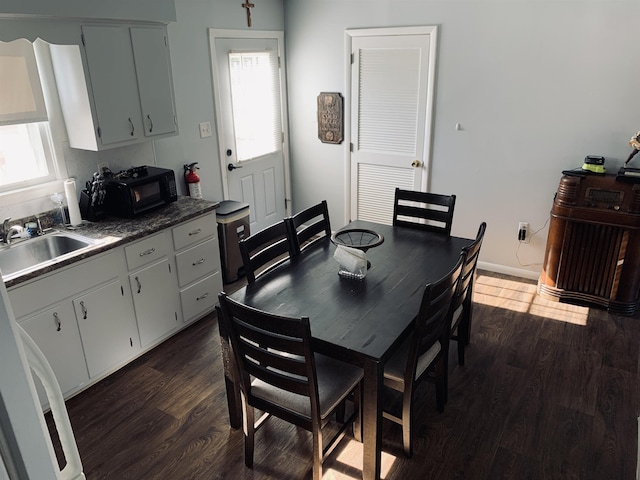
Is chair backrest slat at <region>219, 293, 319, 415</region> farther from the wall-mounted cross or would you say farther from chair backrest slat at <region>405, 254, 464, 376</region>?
the wall-mounted cross

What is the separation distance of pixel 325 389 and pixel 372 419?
0.80 ft

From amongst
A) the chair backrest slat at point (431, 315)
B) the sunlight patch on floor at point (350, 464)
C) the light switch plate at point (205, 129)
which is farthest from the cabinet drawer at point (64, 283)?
the chair backrest slat at point (431, 315)

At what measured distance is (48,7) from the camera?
254 centimetres

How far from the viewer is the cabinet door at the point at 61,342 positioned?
261cm

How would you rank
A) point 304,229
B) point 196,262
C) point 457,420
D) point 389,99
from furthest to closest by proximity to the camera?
point 389,99 → point 196,262 → point 304,229 → point 457,420

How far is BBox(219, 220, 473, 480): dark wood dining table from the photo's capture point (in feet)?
6.82

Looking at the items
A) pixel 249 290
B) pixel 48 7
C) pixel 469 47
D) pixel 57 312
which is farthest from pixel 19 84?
pixel 469 47

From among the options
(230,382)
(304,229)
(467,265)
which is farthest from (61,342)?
(467,265)

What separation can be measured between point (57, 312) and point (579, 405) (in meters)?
→ 2.99

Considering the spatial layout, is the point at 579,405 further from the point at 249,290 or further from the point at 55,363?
the point at 55,363

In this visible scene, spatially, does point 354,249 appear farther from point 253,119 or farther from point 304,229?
point 253,119

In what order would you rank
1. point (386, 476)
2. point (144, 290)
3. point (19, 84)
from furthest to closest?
point (144, 290) < point (19, 84) < point (386, 476)

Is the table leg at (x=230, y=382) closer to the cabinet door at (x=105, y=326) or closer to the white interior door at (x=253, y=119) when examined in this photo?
the cabinet door at (x=105, y=326)

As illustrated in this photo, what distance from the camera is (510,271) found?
438 cm
